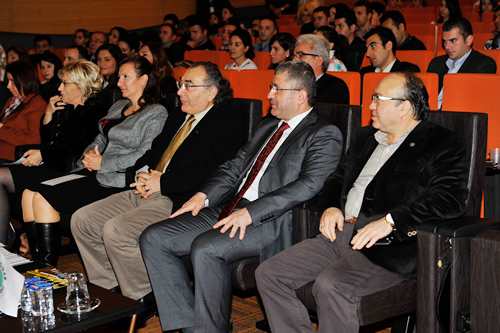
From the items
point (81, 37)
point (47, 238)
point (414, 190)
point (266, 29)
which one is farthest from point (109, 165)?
point (81, 37)

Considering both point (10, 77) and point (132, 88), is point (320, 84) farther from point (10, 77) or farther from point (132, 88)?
point (10, 77)

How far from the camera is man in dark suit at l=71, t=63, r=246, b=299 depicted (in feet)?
7.88

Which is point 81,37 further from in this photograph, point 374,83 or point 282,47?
point 374,83

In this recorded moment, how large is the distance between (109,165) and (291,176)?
109cm

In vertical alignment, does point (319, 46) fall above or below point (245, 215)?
above

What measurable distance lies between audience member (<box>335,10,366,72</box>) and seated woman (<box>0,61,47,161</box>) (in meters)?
2.58

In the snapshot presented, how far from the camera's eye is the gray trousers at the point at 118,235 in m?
2.39

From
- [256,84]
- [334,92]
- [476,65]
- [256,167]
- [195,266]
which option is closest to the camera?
[195,266]

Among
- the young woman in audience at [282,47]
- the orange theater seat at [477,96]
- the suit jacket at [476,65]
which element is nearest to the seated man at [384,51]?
the suit jacket at [476,65]

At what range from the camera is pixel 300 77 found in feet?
7.34

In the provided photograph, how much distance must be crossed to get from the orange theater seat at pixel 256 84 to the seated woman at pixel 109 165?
860 millimetres

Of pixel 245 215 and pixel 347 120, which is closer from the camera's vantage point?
pixel 245 215

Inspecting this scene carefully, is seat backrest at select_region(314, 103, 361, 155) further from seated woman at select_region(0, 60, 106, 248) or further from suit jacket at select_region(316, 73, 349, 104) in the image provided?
seated woman at select_region(0, 60, 106, 248)

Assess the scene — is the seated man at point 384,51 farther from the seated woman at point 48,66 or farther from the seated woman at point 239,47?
the seated woman at point 48,66
